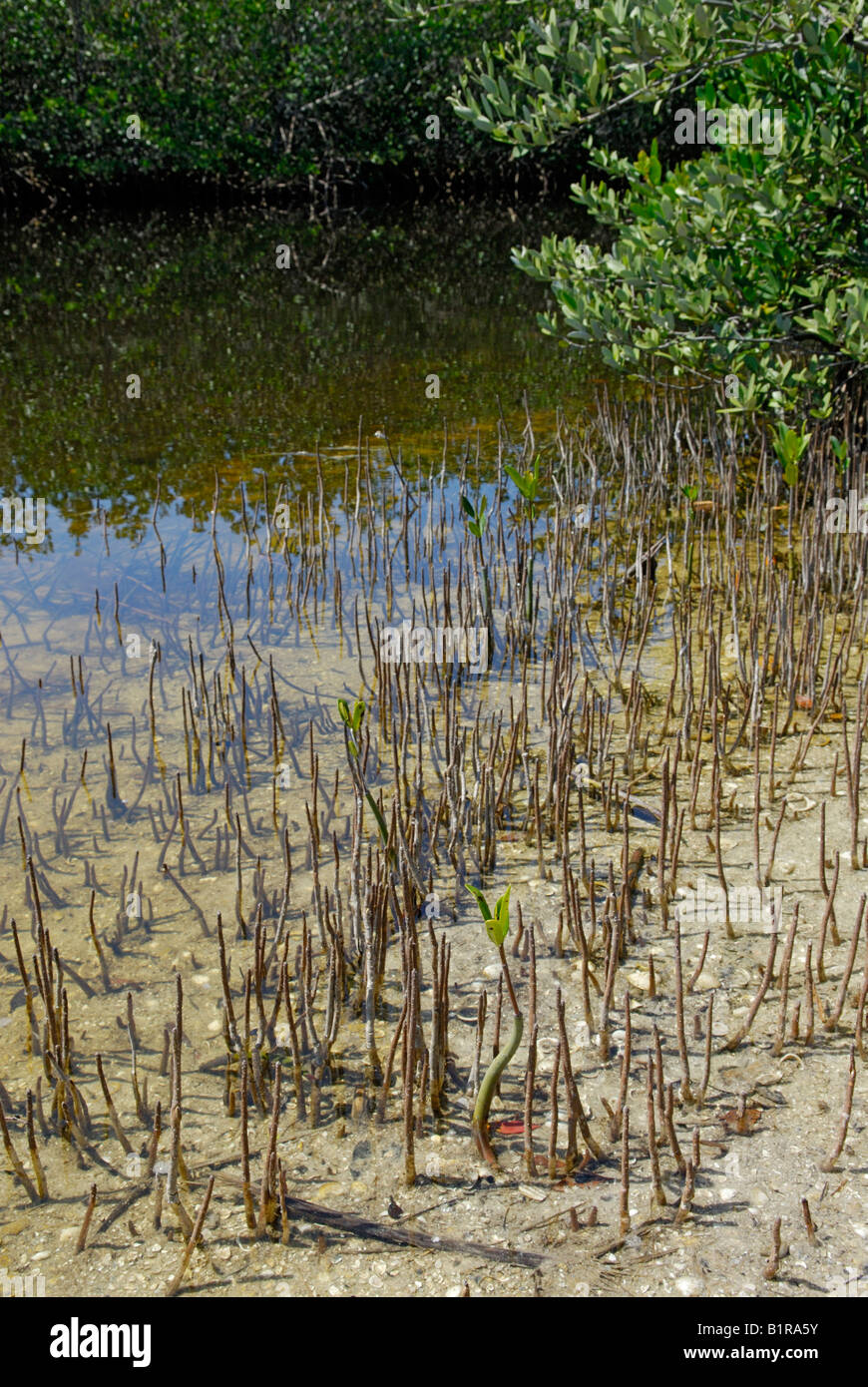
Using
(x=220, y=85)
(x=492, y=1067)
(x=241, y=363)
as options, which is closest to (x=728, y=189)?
(x=492, y=1067)

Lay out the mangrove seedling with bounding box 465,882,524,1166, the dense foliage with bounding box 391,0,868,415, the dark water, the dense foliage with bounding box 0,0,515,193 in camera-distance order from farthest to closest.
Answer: the dense foliage with bounding box 0,0,515,193
the dark water
the dense foliage with bounding box 391,0,868,415
the mangrove seedling with bounding box 465,882,524,1166

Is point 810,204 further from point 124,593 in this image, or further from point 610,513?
point 124,593

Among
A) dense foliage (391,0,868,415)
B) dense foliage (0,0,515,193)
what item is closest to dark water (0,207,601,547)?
dense foliage (391,0,868,415)

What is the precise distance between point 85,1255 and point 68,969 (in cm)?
100

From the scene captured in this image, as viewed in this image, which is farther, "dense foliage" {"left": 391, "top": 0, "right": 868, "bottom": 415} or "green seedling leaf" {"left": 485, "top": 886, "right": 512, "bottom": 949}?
"dense foliage" {"left": 391, "top": 0, "right": 868, "bottom": 415}

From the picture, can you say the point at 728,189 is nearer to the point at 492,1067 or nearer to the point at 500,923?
the point at 500,923

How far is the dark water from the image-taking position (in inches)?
300

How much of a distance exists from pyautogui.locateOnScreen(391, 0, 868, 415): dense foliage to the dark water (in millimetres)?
1788

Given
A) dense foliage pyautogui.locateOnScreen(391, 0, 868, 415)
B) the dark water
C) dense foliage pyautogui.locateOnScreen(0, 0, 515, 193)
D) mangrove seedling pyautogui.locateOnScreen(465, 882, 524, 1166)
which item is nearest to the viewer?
mangrove seedling pyautogui.locateOnScreen(465, 882, 524, 1166)

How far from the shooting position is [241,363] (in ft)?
33.4

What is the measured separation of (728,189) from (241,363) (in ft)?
19.5

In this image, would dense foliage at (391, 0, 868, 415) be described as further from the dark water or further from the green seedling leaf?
the green seedling leaf
